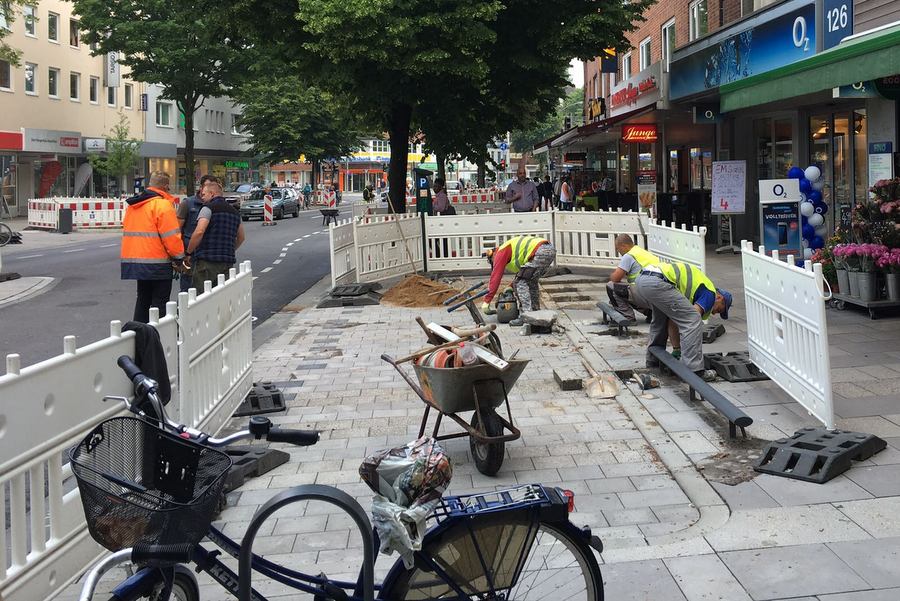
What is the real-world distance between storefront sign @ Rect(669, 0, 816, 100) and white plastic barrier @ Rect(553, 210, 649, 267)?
12.0ft

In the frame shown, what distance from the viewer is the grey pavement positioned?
14.7ft

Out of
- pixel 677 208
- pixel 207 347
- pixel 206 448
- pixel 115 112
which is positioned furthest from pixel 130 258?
pixel 115 112

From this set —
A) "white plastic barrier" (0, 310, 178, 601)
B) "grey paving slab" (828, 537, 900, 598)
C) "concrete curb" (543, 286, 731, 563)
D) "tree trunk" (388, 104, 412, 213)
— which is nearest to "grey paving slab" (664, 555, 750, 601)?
"concrete curb" (543, 286, 731, 563)

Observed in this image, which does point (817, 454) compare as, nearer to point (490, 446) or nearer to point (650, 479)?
point (650, 479)

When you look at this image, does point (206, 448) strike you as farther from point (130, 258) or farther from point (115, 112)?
point (115, 112)

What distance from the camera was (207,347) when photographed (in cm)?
680

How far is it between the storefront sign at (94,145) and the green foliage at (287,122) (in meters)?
15.3

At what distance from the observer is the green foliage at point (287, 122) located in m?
65.9

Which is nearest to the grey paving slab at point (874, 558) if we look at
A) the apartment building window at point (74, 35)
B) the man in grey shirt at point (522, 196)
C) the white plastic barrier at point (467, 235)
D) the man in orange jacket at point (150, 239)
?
the man in orange jacket at point (150, 239)

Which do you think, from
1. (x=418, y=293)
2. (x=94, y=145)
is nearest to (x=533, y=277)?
(x=418, y=293)

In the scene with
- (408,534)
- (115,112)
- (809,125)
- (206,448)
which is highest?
(115,112)

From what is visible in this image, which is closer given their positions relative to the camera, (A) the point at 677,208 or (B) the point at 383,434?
(B) the point at 383,434

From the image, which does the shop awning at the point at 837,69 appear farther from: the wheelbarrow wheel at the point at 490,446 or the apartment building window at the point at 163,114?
the apartment building window at the point at 163,114

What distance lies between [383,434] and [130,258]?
3.81 meters
